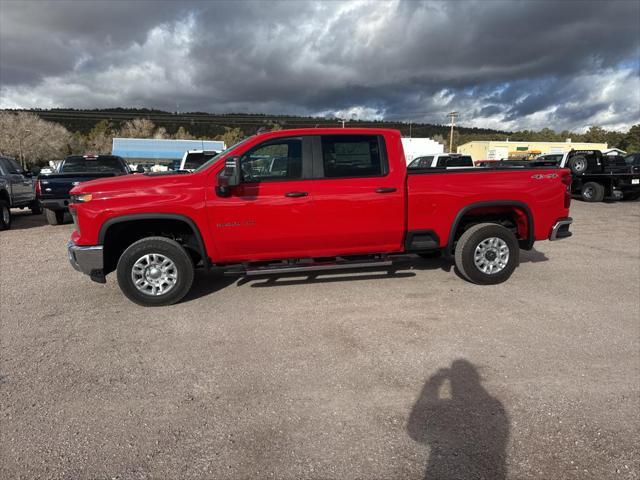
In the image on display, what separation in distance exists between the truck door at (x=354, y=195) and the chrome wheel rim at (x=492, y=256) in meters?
1.12

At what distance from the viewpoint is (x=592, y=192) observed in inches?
604

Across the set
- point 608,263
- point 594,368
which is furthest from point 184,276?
point 608,263

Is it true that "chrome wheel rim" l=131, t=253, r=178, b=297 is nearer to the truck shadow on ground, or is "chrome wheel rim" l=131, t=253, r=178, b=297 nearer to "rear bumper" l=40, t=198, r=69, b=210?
the truck shadow on ground

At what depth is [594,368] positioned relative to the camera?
3.25 meters

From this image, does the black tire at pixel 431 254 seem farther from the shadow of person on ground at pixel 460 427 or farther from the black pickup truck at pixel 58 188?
the black pickup truck at pixel 58 188

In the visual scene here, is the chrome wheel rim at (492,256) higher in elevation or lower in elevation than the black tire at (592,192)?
lower

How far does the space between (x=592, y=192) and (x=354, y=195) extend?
14.6 metres

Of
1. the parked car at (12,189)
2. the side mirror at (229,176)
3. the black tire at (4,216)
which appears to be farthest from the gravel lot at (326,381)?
the parked car at (12,189)

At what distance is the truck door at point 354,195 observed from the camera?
4676 millimetres

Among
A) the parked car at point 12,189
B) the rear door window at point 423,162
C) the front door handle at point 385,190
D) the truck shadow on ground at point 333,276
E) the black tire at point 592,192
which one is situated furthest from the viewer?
the rear door window at point 423,162

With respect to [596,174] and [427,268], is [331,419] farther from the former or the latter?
[596,174]

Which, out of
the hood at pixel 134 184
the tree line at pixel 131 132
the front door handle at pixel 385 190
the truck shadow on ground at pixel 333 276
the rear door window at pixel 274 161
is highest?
the tree line at pixel 131 132

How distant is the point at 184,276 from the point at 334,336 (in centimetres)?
191

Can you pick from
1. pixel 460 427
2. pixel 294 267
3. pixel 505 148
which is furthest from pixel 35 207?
pixel 505 148
